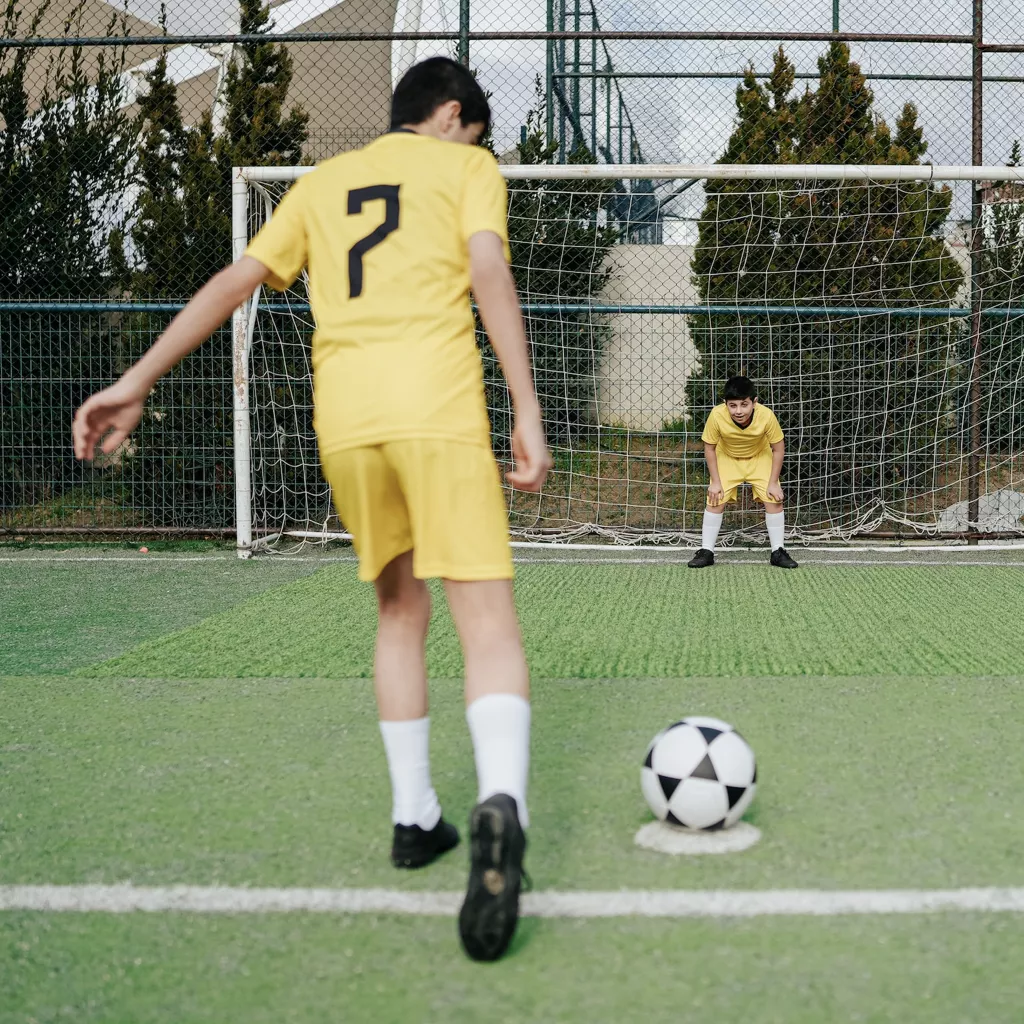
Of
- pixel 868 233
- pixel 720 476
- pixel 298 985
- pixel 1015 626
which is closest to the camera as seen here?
pixel 298 985

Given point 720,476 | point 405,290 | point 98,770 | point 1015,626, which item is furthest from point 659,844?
point 720,476

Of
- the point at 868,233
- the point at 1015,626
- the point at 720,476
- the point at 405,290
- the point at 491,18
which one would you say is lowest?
the point at 1015,626

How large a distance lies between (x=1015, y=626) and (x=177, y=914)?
4.28 m

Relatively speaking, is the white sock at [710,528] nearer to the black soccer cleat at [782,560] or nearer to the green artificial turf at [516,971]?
the black soccer cleat at [782,560]

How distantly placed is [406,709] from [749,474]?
584cm

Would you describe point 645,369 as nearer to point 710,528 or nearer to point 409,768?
point 710,528

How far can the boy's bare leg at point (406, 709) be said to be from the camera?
2.37m

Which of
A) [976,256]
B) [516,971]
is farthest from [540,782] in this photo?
[976,256]

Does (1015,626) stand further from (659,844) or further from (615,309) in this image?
(615,309)

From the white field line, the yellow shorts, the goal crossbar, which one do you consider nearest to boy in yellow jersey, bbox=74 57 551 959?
the yellow shorts

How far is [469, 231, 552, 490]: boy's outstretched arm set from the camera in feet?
7.06

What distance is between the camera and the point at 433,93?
239 centimetres

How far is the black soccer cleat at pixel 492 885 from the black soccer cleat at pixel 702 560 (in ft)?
18.9

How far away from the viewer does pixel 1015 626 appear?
5254 millimetres
